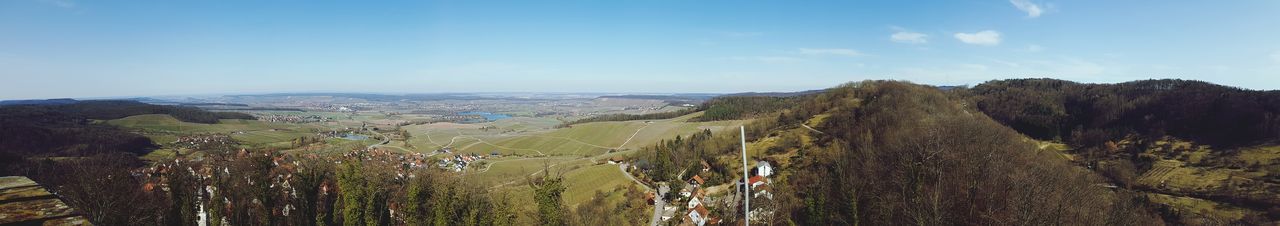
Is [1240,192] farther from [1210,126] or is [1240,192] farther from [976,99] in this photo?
[976,99]

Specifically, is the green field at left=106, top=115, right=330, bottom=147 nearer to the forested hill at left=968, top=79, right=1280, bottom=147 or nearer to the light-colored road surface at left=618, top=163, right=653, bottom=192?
the light-colored road surface at left=618, top=163, right=653, bottom=192

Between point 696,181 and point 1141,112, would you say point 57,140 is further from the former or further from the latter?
point 1141,112

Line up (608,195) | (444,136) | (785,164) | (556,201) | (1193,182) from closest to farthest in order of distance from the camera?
(556,201), (608,195), (785,164), (1193,182), (444,136)

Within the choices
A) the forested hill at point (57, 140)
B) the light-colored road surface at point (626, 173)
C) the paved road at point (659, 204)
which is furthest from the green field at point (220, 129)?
the paved road at point (659, 204)

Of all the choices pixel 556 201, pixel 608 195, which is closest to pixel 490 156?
pixel 608 195

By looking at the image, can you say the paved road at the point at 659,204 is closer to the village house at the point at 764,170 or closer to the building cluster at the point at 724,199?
the building cluster at the point at 724,199

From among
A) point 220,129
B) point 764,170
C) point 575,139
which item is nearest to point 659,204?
A: point 764,170

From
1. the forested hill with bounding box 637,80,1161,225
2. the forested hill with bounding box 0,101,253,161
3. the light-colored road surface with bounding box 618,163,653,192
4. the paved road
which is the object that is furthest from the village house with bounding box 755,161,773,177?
the forested hill with bounding box 0,101,253,161
